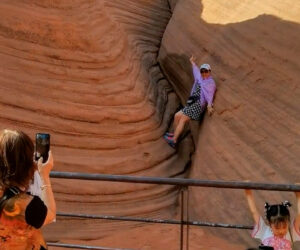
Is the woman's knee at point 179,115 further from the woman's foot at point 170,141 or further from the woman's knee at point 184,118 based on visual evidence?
the woman's foot at point 170,141

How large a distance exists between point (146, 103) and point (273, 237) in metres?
4.61

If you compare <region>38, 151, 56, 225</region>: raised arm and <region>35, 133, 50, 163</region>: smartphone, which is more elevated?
<region>35, 133, 50, 163</region>: smartphone

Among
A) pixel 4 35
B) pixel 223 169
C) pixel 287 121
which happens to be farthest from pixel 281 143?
pixel 4 35

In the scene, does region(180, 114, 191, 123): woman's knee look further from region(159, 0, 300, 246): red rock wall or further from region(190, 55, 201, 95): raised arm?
region(190, 55, 201, 95): raised arm

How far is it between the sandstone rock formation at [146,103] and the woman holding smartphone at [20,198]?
128 inches

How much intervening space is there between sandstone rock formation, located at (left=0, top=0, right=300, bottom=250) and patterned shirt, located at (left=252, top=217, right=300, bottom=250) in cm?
204

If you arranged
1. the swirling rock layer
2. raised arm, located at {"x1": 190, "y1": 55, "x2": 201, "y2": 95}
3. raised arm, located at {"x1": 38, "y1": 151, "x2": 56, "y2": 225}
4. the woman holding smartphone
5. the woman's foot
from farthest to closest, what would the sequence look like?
the woman's foot
raised arm, located at {"x1": 190, "y1": 55, "x2": 201, "y2": 95}
the swirling rock layer
raised arm, located at {"x1": 38, "y1": 151, "x2": 56, "y2": 225}
the woman holding smartphone

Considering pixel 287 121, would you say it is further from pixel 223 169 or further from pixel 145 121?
pixel 145 121

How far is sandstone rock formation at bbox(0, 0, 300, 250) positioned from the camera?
18.1ft

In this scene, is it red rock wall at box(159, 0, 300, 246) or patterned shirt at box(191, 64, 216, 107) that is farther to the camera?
patterned shirt at box(191, 64, 216, 107)

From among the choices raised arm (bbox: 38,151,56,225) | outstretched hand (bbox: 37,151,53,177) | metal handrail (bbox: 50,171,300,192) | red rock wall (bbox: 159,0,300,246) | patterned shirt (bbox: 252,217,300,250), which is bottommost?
raised arm (bbox: 38,151,56,225)

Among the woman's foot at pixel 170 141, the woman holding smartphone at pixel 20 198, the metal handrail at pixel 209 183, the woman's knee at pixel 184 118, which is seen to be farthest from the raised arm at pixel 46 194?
the woman's foot at pixel 170 141

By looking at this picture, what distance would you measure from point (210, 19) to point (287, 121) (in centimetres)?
274

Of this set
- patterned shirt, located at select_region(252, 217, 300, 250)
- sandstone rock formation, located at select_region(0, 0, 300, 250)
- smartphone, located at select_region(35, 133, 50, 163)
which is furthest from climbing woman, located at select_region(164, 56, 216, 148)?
smartphone, located at select_region(35, 133, 50, 163)
